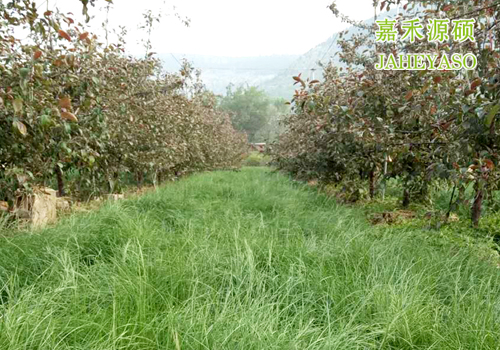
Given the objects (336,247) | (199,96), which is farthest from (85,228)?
(199,96)

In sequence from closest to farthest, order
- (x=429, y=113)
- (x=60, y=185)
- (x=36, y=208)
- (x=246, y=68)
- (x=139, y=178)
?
(x=429, y=113) < (x=36, y=208) < (x=60, y=185) < (x=139, y=178) < (x=246, y=68)

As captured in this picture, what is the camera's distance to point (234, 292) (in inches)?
63.2

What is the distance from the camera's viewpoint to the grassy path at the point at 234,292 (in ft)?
3.96

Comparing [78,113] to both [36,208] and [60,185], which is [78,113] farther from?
[60,185]

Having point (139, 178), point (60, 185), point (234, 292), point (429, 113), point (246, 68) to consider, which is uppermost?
point (246, 68)

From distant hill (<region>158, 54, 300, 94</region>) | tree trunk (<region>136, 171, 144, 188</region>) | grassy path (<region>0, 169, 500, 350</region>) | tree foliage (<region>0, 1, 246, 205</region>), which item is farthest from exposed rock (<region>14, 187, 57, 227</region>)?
distant hill (<region>158, 54, 300, 94</region>)

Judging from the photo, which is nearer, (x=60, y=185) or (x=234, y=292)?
(x=234, y=292)

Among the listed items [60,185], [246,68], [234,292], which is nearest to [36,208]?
[60,185]

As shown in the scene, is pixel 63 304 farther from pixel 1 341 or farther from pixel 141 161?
pixel 141 161

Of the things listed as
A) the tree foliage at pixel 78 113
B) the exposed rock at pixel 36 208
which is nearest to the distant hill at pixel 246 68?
the tree foliage at pixel 78 113

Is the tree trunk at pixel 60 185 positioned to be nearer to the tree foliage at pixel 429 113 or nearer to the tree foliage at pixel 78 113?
the tree foliage at pixel 78 113

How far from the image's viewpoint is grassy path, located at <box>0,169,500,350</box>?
1207 mm

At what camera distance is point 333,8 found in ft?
17.4

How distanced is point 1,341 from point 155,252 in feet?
3.10
